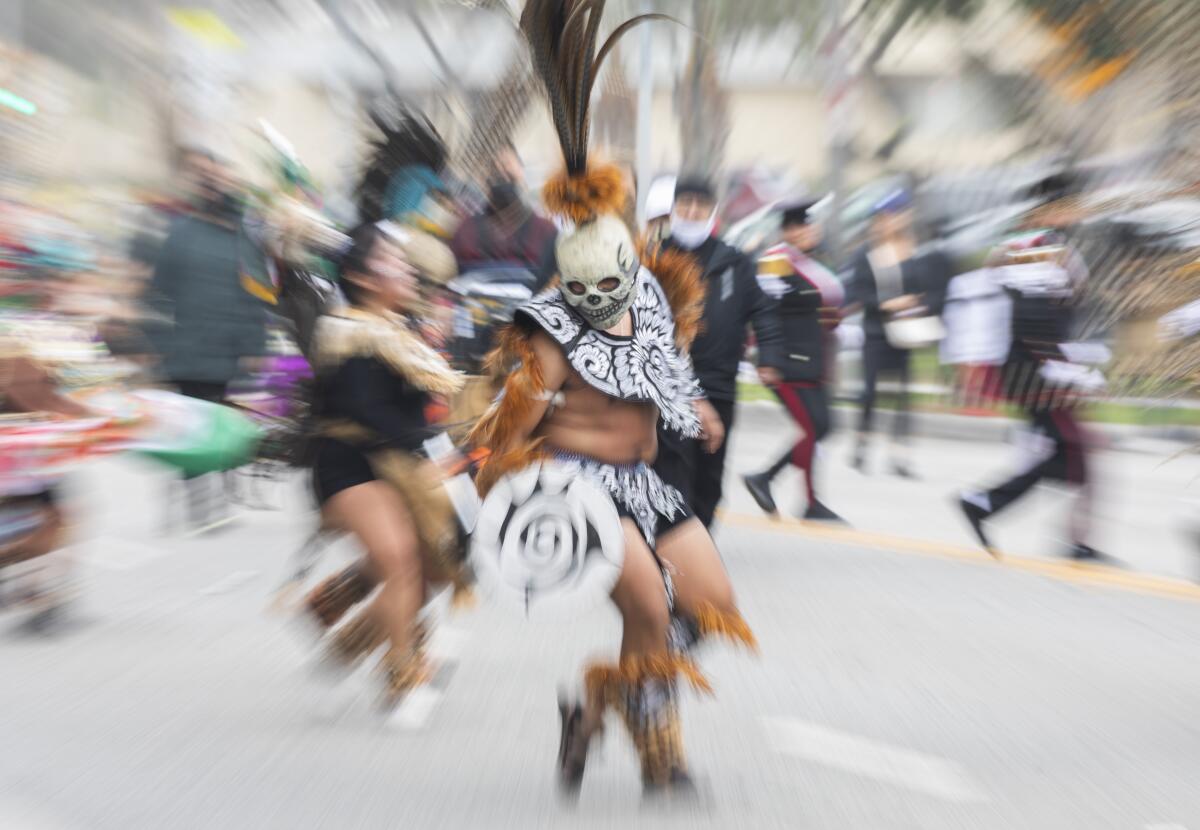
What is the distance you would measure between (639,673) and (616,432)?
65 cm

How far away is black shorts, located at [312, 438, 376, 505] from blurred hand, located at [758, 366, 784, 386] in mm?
4019

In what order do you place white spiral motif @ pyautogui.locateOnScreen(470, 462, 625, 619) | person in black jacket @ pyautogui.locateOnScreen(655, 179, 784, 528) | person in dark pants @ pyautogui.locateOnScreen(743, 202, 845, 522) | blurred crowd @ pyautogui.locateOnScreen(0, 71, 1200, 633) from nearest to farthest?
white spiral motif @ pyautogui.locateOnScreen(470, 462, 625, 619)
blurred crowd @ pyautogui.locateOnScreen(0, 71, 1200, 633)
person in black jacket @ pyautogui.locateOnScreen(655, 179, 784, 528)
person in dark pants @ pyautogui.locateOnScreen(743, 202, 845, 522)

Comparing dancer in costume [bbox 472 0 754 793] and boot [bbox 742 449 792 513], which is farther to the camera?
boot [bbox 742 449 792 513]

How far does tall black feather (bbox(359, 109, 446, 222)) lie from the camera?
498cm

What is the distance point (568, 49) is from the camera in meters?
3.40

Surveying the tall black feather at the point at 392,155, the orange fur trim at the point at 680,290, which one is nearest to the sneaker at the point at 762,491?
the tall black feather at the point at 392,155

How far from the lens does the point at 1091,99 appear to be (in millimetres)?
3010

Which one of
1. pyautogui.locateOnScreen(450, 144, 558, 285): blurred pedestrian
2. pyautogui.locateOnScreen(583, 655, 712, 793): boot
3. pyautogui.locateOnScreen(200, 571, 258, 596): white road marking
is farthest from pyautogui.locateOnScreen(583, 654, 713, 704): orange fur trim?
pyautogui.locateOnScreen(200, 571, 258, 596): white road marking

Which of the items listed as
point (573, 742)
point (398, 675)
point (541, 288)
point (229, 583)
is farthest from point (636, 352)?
point (229, 583)

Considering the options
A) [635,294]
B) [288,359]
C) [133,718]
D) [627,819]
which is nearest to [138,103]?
[288,359]

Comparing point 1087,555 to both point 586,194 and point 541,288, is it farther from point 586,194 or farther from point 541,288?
point 586,194

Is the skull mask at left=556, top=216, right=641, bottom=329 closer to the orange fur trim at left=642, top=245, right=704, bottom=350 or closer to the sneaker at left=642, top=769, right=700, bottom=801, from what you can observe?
the orange fur trim at left=642, top=245, right=704, bottom=350

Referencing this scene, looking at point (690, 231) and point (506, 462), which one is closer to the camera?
point (506, 462)

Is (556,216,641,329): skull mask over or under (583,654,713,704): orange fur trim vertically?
over
